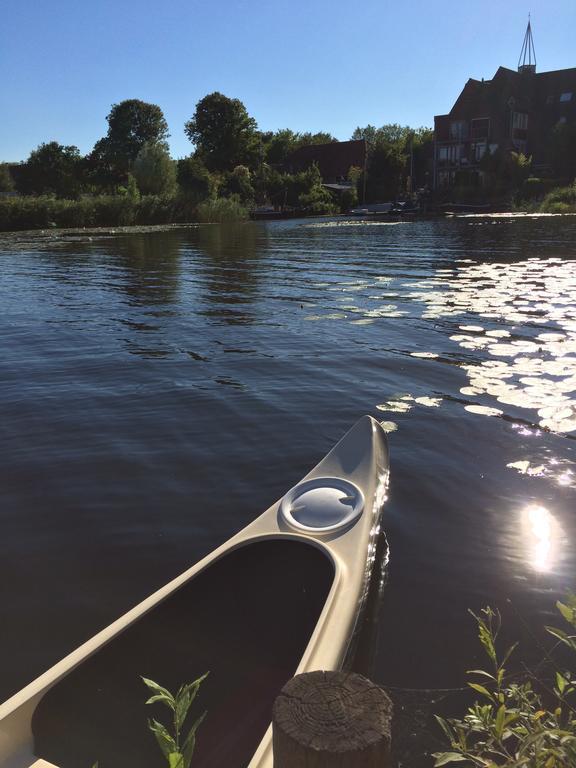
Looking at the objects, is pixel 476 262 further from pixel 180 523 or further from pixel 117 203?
pixel 117 203

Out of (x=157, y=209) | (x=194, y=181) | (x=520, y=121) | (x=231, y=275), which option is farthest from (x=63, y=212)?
(x=520, y=121)

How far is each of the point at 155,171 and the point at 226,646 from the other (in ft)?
193

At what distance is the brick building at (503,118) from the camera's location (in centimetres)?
6047

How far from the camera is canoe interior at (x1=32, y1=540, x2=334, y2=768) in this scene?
2.22m

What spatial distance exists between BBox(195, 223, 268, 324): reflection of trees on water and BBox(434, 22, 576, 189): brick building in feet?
137

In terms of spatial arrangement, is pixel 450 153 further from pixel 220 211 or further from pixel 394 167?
pixel 220 211

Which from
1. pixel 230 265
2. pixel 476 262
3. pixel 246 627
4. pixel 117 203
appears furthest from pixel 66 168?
pixel 246 627

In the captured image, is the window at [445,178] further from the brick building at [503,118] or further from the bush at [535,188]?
the bush at [535,188]

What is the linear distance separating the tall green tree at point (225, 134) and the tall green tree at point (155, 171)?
15.2 metres

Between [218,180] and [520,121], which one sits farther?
[520,121]

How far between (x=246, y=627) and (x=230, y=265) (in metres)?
17.5

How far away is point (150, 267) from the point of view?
18953 mm

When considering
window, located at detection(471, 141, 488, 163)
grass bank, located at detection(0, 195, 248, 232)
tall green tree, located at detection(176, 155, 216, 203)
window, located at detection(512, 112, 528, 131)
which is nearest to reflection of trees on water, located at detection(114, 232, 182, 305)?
grass bank, located at detection(0, 195, 248, 232)

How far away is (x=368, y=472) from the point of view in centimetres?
Result: 376
